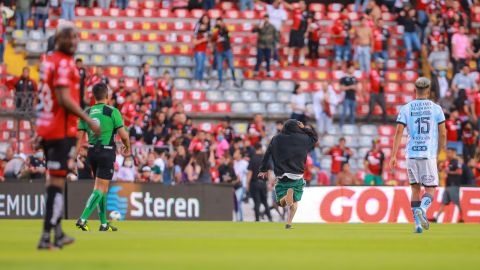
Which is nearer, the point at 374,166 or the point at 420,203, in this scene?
the point at 420,203

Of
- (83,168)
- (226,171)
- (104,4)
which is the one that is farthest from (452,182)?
(104,4)

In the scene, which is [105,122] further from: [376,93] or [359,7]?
[359,7]

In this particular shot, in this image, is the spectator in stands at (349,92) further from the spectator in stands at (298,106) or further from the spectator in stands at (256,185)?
the spectator in stands at (256,185)

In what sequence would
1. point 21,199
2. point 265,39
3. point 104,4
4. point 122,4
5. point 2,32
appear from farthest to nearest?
point 104,4 < point 122,4 < point 265,39 < point 2,32 < point 21,199

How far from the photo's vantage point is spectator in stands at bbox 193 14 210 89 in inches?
1447

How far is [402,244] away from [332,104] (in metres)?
21.7

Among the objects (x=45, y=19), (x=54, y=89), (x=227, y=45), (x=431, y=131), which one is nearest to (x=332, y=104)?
(x=227, y=45)

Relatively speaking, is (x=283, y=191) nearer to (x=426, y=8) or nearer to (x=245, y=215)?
(x=245, y=215)

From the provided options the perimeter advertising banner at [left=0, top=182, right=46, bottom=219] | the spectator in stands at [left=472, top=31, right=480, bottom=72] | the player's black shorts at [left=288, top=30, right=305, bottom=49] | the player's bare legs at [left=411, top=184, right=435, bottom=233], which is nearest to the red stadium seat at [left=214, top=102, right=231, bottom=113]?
the player's black shorts at [left=288, top=30, right=305, bottom=49]

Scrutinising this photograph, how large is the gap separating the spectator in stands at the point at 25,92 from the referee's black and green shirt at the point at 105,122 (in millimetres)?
15052

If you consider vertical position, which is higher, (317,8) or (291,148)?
(317,8)

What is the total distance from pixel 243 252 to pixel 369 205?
633 inches

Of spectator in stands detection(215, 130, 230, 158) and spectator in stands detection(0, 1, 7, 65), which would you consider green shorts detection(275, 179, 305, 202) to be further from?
spectator in stands detection(0, 1, 7, 65)

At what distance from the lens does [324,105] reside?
3562 cm
